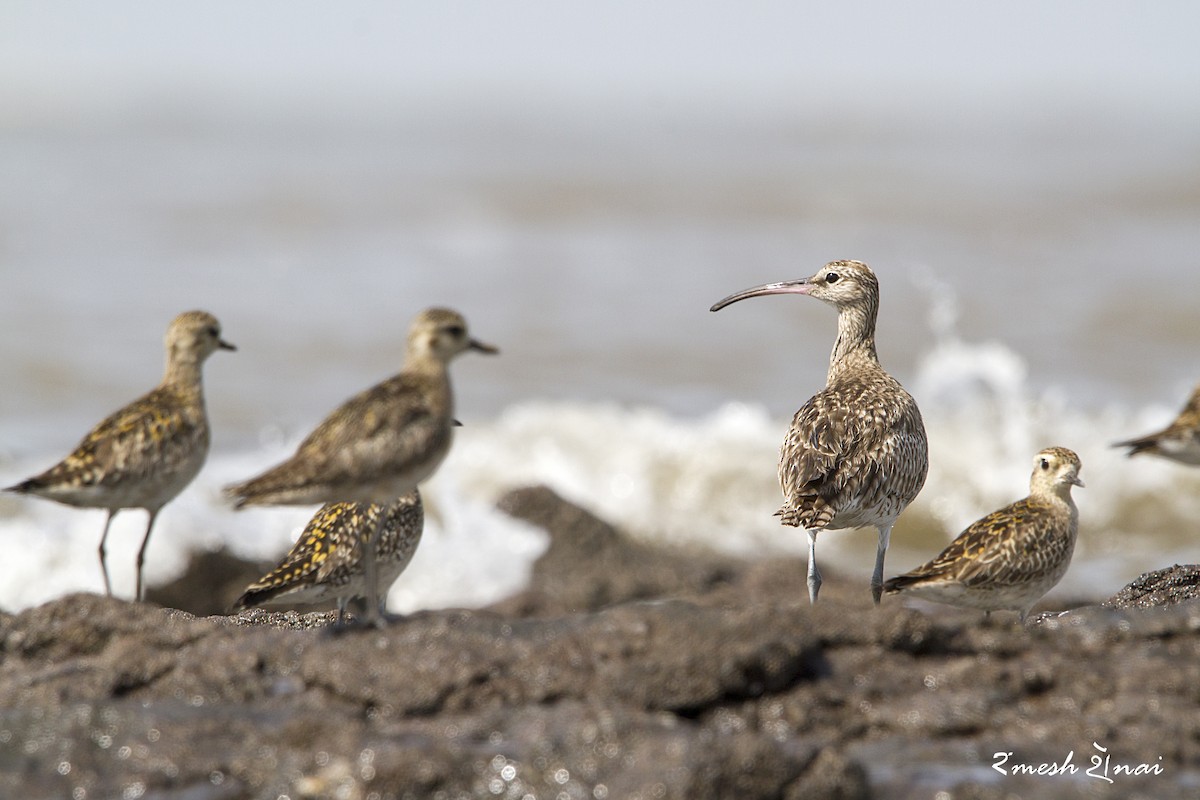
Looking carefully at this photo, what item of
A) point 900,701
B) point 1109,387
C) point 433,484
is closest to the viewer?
point 900,701

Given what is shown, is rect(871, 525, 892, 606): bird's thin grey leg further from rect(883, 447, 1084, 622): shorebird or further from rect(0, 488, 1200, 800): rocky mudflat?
rect(0, 488, 1200, 800): rocky mudflat

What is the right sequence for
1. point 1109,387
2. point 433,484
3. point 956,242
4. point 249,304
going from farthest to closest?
point 956,242, point 249,304, point 1109,387, point 433,484

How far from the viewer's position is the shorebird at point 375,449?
17.6 feet

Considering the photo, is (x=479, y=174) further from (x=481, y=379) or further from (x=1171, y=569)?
(x=1171, y=569)

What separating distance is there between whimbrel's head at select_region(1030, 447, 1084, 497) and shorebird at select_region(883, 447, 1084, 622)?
16cm

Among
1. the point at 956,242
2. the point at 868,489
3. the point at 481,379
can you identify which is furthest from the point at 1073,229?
the point at 868,489

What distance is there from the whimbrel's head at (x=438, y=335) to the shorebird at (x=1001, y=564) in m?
2.17

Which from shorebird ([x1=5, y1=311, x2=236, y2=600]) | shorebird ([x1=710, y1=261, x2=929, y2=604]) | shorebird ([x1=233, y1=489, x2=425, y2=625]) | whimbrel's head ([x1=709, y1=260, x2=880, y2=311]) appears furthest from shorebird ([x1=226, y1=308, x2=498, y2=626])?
whimbrel's head ([x1=709, y1=260, x2=880, y2=311])

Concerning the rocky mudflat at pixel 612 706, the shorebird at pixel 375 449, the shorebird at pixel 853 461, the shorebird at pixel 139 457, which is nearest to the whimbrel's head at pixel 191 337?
the shorebird at pixel 139 457

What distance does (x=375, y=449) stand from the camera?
5.39 m

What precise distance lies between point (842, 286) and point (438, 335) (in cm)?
426

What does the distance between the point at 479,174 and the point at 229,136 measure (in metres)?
18.4

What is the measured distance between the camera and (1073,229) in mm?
36156

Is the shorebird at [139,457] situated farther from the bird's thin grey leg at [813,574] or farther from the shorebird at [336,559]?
the bird's thin grey leg at [813,574]
